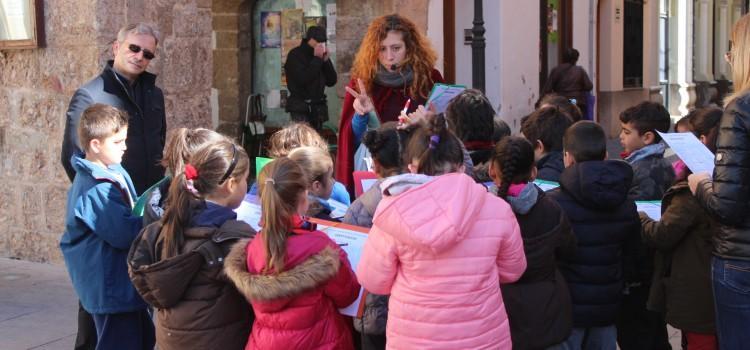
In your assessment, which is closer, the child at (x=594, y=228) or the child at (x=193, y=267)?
the child at (x=193, y=267)

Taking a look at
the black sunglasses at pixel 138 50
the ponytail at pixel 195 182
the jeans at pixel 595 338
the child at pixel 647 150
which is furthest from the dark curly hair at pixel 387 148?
the black sunglasses at pixel 138 50

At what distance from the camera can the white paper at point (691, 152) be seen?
3.79 meters

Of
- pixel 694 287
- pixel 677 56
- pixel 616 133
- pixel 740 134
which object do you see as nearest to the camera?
pixel 740 134

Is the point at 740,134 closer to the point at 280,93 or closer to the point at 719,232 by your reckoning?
the point at 719,232

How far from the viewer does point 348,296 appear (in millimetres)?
3564

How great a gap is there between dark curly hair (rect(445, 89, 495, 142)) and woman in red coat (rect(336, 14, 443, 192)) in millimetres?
808

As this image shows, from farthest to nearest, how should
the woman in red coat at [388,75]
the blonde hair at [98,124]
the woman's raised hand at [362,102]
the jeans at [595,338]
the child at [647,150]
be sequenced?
the woman in red coat at [388,75]
the woman's raised hand at [362,102]
the child at [647,150]
the blonde hair at [98,124]
the jeans at [595,338]

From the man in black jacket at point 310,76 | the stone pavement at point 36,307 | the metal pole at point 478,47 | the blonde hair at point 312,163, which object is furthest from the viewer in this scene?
the man in black jacket at point 310,76

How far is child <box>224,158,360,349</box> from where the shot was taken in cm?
335

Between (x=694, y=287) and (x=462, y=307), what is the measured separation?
1.37 metres

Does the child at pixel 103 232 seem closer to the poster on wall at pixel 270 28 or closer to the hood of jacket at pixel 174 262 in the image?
the hood of jacket at pixel 174 262

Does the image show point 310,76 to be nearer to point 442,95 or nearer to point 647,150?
point 442,95

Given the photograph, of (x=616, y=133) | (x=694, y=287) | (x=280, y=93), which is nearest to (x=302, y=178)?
(x=694, y=287)

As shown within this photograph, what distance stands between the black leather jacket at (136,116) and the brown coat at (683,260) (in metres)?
2.56
